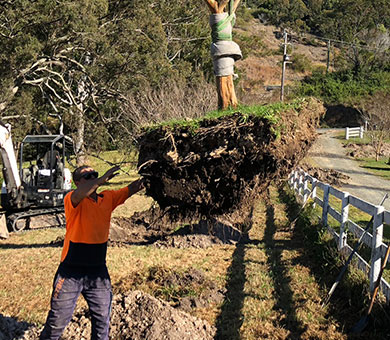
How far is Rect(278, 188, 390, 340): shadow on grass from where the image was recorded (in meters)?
5.18

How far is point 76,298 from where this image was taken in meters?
4.01

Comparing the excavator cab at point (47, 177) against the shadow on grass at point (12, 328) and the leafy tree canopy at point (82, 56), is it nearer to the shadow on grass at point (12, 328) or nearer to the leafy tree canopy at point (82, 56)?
the leafy tree canopy at point (82, 56)

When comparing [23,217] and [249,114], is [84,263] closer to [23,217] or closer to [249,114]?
[249,114]

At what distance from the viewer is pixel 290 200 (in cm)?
1498

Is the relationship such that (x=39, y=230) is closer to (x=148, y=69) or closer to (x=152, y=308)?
(x=152, y=308)

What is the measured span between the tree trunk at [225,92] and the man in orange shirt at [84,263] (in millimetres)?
1432

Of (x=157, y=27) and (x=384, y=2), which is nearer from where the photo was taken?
(x=157, y=27)

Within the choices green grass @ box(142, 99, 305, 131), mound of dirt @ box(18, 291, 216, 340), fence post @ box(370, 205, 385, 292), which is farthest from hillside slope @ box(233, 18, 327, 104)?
green grass @ box(142, 99, 305, 131)

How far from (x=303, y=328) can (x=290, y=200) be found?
32.4 ft

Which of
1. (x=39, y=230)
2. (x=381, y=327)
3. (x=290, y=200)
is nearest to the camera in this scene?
(x=381, y=327)

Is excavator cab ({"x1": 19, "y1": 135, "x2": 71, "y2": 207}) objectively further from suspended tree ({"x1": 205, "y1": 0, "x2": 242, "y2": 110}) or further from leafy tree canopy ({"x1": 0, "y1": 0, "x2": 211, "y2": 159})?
suspended tree ({"x1": 205, "y1": 0, "x2": 242, "y2": 110})

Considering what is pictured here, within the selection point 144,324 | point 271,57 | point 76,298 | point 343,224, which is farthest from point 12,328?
point 271,57

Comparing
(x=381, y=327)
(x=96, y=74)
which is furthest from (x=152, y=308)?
(x=96, y=74)

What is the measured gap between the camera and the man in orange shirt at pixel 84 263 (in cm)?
392
